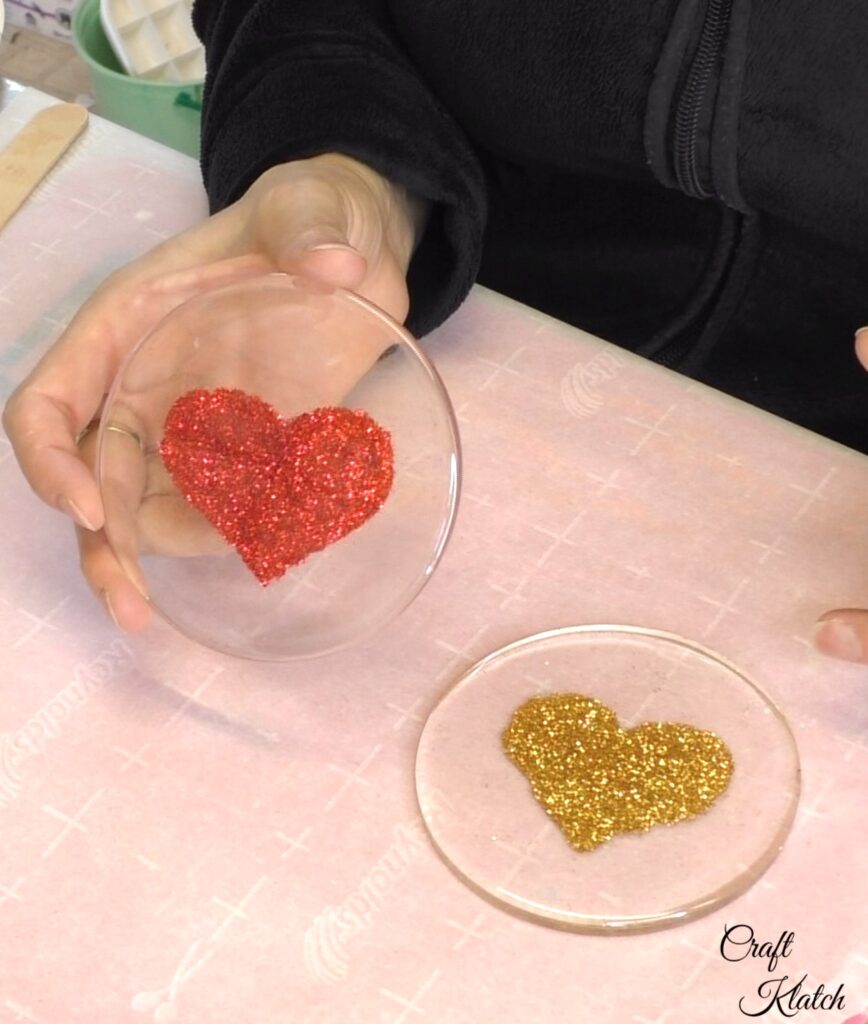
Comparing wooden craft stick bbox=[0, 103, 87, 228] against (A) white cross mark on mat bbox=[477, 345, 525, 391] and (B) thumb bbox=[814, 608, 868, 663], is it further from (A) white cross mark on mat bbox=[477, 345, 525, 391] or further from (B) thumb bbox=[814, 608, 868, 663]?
(B) thumb bbox=[814, 608, 868, 663]

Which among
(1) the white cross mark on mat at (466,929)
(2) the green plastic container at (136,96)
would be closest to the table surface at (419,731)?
(1) the white cross mark on mat at (466,929)

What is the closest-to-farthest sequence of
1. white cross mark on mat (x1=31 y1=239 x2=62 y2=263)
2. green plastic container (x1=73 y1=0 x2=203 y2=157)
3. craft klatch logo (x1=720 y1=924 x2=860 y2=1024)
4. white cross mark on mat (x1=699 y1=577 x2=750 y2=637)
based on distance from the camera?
craft klatch logo (x1=720 y1=924 x2=860 y2=1024), white cross mark on mat (x1=699 y1=577 x2=750 y2=637), white cross mark on mat (x1=31 y1=239 x2=62 y2=263), green plastic container (x1=73 y1=0 x2=203 y2=157)

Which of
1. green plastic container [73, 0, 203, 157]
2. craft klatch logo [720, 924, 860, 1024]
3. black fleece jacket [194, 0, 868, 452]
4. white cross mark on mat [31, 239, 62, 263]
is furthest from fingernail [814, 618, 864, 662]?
green plastic container [73, 0, 203, 157]

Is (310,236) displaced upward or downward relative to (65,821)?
upward

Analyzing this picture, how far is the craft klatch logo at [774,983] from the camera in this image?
1.45ft

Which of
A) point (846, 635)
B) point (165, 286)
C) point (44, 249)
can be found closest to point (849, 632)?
point (846, 635)

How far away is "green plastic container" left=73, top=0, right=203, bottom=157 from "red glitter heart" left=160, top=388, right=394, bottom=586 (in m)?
0.56

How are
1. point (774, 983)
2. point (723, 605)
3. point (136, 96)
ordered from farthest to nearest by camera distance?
point (136, 96), point (723, 605), point (774, 983)

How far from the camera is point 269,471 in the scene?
1.70 feet

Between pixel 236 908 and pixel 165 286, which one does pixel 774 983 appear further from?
pixel 165 286

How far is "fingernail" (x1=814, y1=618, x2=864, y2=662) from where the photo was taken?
50 centimetres

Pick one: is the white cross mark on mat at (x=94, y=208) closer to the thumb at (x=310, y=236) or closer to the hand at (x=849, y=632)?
the thumb at (x=310, y=236)

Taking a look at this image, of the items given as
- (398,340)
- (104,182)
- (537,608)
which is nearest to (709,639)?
(537,608)

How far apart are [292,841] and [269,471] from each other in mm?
139
